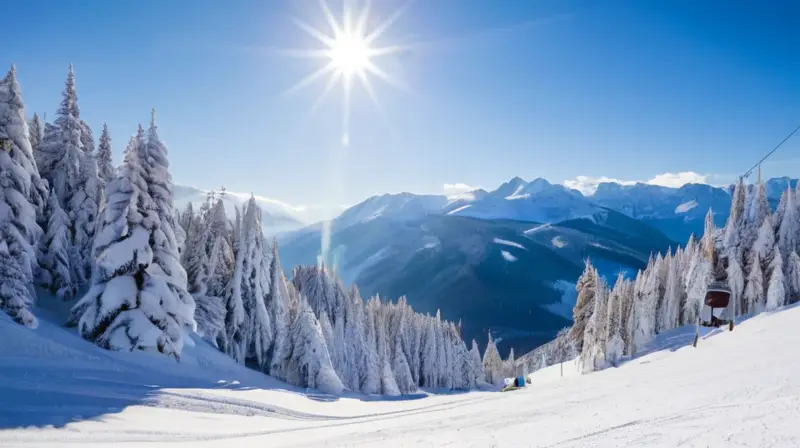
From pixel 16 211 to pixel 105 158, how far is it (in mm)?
14282

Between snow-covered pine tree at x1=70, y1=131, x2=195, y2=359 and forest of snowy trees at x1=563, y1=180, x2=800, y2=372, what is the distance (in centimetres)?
4318

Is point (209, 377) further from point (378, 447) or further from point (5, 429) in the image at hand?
point (378, 447)

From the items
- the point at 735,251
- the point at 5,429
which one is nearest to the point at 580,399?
the point at 5,429

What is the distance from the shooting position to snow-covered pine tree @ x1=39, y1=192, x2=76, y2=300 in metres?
23.9

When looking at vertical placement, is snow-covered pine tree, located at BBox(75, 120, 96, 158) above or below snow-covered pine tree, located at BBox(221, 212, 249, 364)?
above

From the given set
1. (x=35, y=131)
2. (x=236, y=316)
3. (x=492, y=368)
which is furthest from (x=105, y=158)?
(x=492, y=368)

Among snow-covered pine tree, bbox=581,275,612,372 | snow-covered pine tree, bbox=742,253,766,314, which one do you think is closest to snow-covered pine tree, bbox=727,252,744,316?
snow-covered pine tree, bbox=742,253,766,314

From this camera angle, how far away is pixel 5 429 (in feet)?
30.7

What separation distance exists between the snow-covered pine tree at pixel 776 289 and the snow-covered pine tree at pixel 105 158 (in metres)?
57.1

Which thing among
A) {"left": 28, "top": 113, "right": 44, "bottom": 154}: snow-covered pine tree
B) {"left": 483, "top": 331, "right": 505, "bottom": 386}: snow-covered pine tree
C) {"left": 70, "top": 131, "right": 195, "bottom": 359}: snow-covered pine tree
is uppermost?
{"left": 28, "top": 113, "right": 44, "bottom": 154}: snow-covered pine tree

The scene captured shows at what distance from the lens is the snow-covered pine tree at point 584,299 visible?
201 feet

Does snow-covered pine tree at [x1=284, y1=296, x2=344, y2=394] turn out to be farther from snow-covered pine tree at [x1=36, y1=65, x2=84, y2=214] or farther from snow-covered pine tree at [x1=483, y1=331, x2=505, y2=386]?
snow-covered pine tree at [x1=483, y1=331, x2=505, y2=386]

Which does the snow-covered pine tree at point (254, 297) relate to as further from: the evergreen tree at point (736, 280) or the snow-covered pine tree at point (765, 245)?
the snow-covered pine tree at point (765, 245)

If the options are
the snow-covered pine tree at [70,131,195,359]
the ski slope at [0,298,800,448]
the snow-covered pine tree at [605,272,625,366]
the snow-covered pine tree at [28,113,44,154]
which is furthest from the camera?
the snow-covered pine tree at [605,272,625,366]
